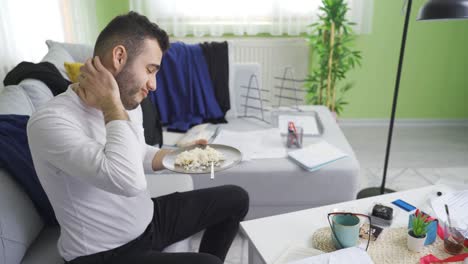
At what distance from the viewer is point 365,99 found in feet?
11.9

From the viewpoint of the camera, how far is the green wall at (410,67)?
341 cm

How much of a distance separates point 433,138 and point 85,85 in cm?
319

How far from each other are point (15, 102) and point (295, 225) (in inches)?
44.1

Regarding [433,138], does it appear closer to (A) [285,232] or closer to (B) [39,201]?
(A) [285,232]

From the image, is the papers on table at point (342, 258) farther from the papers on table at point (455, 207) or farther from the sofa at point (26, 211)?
the sofa at point (26, 211)

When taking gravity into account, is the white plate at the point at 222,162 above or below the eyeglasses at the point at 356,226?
above

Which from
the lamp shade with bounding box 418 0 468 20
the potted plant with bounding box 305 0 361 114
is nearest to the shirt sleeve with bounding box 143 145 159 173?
the lamp shade with bounding box 418 0 468 20

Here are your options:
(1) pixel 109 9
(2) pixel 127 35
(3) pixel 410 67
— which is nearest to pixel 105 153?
(2) pixel 127 35

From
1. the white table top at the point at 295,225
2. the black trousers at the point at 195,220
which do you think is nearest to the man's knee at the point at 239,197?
the black trousers at the point at 195,220

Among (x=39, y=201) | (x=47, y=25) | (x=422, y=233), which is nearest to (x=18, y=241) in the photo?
(x=39, y=201)

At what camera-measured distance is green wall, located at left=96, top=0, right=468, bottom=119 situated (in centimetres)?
341

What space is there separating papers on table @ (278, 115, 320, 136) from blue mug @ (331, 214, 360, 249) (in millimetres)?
1108

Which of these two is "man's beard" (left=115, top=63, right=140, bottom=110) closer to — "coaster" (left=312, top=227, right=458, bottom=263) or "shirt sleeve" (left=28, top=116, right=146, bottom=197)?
"shirt sleeve" (left=28, top=116, right=146, bottom=197)

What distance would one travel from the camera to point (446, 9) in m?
1.55
